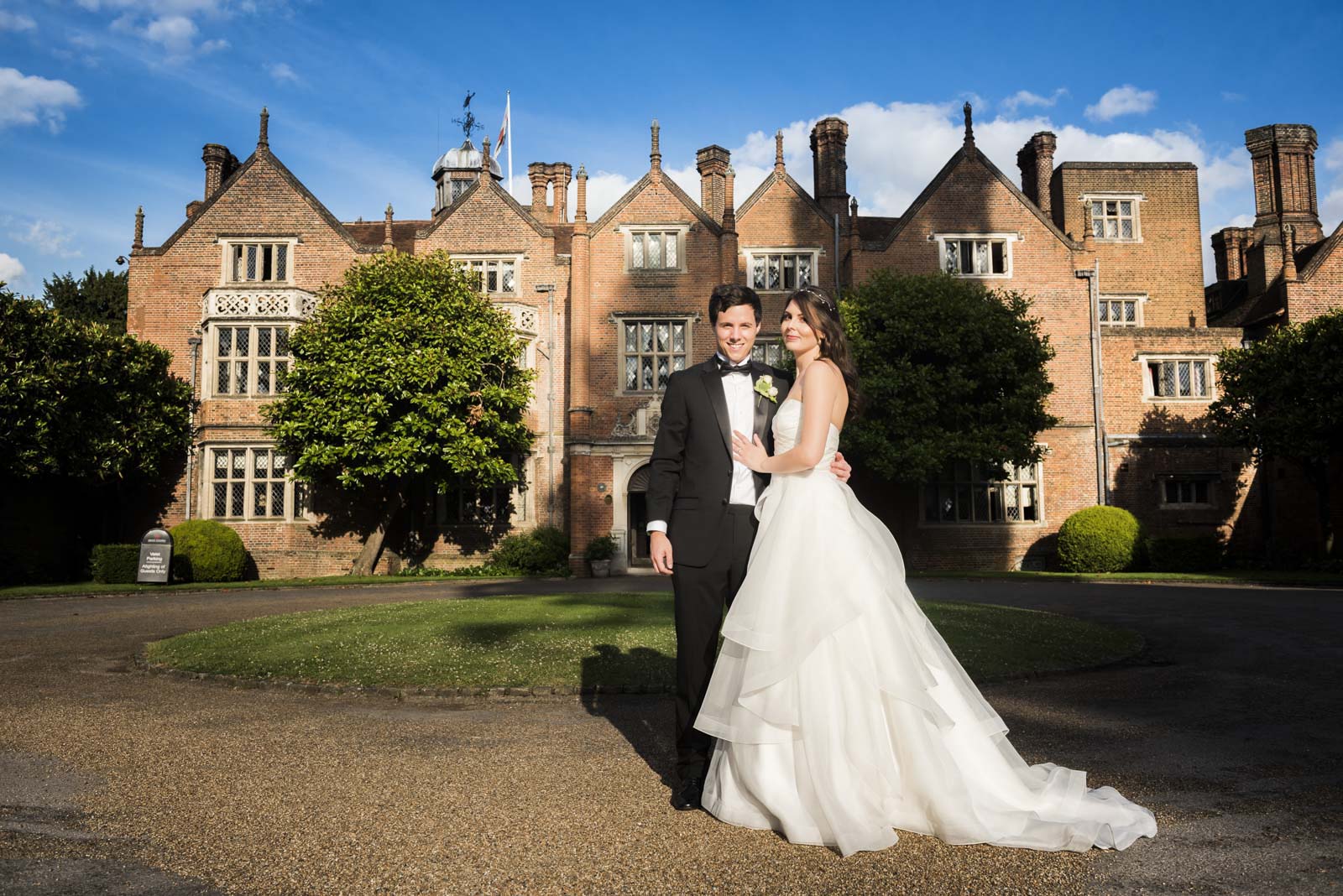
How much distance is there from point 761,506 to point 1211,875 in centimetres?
228

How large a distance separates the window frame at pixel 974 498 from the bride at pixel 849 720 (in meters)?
23.1

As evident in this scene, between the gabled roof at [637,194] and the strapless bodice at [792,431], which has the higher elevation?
the gabled roof at [637,194]

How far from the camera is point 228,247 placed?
26875 mm

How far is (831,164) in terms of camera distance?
29672mm

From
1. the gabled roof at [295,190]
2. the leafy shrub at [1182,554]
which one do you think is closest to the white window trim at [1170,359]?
the leafy shrub at [1182,554]

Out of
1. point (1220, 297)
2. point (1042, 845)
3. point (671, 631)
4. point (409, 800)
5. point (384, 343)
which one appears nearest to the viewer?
point (1042, 845)

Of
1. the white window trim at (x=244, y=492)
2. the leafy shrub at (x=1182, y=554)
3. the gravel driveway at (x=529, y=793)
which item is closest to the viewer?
the gravel driveway at (x=529, y=793)

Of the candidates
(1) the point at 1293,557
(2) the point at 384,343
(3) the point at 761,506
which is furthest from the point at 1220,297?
(3) the point at 761,506

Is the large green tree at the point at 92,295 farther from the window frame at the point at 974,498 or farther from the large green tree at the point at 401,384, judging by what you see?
the window frame at the point at 974,498

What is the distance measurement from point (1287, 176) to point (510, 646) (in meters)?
34.9

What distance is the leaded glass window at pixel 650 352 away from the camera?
26.8m

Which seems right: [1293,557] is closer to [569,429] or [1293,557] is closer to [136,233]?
[569,429]

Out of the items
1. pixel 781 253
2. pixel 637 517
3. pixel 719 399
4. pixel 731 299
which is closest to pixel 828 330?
pixel 731 299

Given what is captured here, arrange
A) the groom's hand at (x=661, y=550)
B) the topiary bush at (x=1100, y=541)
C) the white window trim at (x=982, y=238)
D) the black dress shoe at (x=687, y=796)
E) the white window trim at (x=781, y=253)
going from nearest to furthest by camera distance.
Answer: the black dress shoe at (x=687, y=796) → the groom's hand at (x=661, y=550) → the topiary bush at (x=1100, y=541) → the white window trim at (x=982, y=238) → the white window trim at (x=781, y=253)
